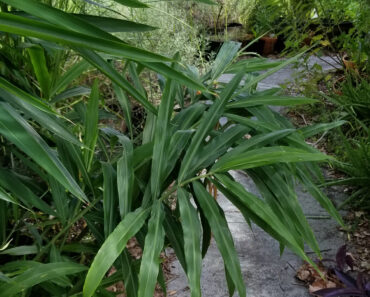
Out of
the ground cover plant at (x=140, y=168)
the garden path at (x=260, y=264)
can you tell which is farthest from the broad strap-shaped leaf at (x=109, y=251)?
the garden path at (x=260, y=264)

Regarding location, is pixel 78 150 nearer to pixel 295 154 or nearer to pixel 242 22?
pixel 295 154

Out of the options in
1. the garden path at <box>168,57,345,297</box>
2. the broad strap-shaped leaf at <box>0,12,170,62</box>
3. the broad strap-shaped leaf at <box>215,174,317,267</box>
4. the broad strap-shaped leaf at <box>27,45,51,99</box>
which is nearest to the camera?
the broad strap-shaped leaf at <box>0,12,170,62</box>

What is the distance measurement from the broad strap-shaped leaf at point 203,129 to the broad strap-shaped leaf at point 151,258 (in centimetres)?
14

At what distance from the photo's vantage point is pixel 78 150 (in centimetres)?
108

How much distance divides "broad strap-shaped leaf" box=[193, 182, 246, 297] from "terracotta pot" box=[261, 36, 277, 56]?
603cm

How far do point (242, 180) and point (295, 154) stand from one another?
6.14ft

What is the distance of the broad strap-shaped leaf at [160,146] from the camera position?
0.99 meters

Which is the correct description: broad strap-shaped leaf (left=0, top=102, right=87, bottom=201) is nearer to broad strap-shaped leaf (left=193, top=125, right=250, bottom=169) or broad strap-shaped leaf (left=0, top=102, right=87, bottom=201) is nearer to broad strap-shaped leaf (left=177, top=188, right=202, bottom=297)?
broad strap-shaped leaf (left=177, top=188, right=202, bottom=297)

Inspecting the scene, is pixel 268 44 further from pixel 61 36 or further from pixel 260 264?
pixel 61 36

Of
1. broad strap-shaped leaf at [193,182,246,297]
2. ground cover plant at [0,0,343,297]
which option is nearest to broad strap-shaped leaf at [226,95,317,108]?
ground cover plant at [0,0,343,297]

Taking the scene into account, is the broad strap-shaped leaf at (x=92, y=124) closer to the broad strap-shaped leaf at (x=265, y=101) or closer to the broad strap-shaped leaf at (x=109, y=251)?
the broad strap-shaped leaf at (x=109, y=251)

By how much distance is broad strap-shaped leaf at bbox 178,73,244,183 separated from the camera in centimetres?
99

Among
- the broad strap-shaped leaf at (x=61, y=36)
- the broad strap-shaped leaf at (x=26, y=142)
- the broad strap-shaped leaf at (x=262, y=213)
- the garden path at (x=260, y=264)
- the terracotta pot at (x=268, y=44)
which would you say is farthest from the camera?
the terracotta pot at (x=268, y=44)

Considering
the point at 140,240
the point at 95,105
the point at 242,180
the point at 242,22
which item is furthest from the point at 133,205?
the point at 242,22
